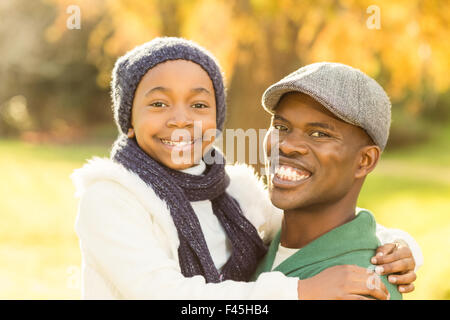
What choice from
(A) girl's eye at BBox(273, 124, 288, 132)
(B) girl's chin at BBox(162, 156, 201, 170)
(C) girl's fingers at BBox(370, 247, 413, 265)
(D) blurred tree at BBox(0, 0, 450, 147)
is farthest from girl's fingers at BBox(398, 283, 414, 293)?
(D) blurred tree at BBox(0, 0, 450, 147)

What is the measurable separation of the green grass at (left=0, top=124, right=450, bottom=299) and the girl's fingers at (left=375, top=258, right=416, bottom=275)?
215 centimetres

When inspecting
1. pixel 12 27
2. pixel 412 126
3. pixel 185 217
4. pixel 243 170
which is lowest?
pixel 185 217

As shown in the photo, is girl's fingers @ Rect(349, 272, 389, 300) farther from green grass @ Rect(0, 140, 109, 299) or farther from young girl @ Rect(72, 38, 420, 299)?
green grass @ Rect(0, 140, 109, 299)

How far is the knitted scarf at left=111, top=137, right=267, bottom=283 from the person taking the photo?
2.57m

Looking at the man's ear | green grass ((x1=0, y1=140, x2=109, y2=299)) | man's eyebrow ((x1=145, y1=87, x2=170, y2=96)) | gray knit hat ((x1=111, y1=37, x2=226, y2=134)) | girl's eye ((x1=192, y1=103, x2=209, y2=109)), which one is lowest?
the man's ear

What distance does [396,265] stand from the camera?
2.48 metres

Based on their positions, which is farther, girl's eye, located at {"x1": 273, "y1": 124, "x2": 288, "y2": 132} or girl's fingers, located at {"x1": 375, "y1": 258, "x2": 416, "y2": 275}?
girl's eye, located at {"x1": 273, "y1": 124, "x2": 288, "y2": 132}

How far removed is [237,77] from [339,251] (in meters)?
4.54

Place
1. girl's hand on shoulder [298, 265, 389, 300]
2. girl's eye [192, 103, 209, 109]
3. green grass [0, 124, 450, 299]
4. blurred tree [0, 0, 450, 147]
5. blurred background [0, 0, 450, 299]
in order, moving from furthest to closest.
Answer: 1. green grass [0, 124, 450, 299]
2. blurred background [0, 0, 450, 299]
3. blurred tree [0, 0, 450, 147]
4. girl's eye [192, 103, 209, 109]
5. girl's hand on shoulder [298, 265, 389, 300]

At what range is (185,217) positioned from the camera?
259cm

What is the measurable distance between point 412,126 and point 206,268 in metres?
24.6

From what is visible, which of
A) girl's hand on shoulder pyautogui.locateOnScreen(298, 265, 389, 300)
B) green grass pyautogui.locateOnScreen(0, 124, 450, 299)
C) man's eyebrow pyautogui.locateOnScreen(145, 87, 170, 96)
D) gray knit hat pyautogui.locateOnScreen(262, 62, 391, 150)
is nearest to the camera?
girl's hand on shoulder pyautogui.locateOnScreen(298, 265, 389, 300)
